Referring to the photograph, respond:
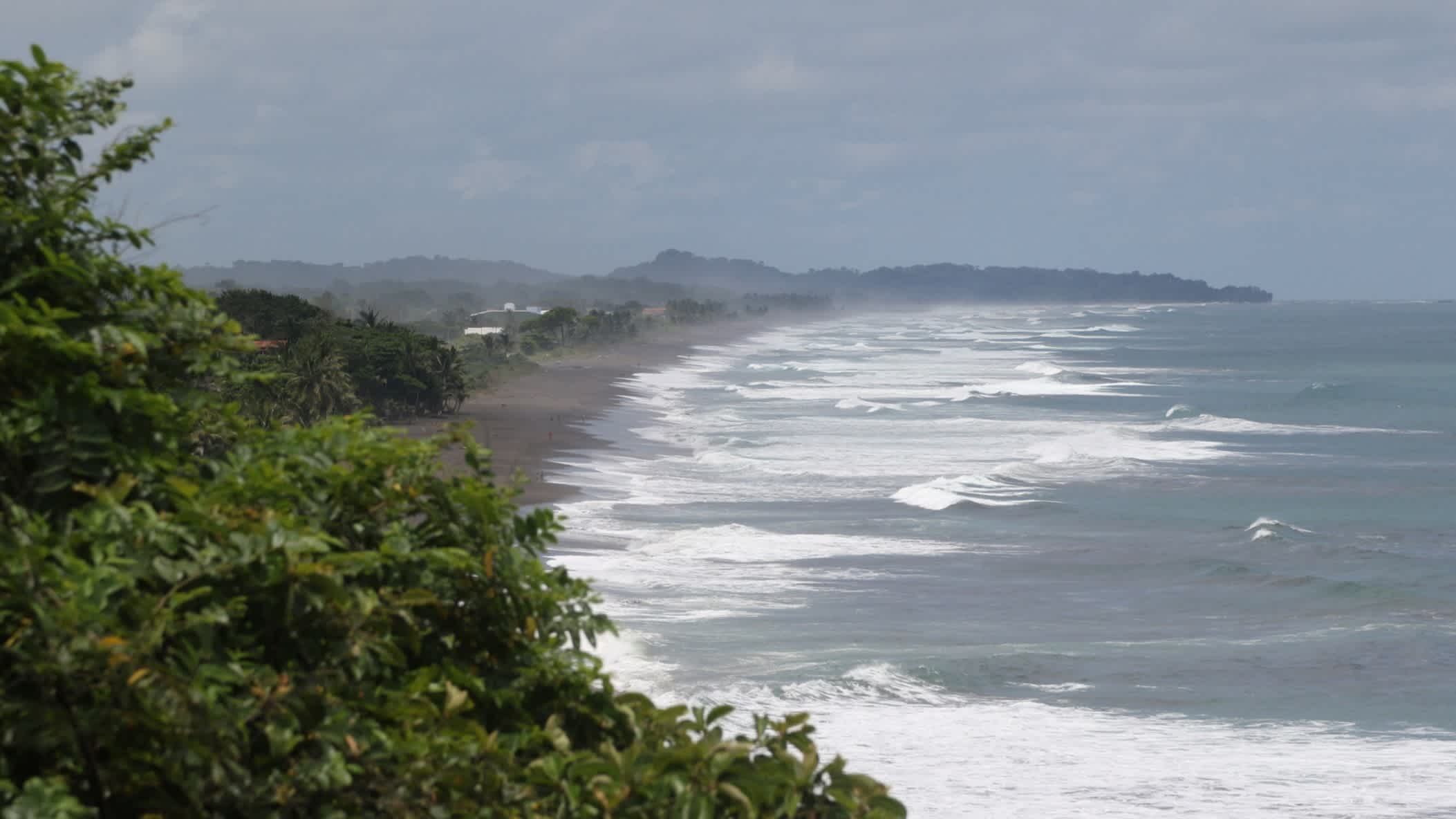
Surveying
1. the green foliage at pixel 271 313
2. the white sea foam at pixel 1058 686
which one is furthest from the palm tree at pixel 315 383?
the white sea foam at pixel 1058 686

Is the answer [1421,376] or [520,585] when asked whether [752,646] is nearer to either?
[520,585]

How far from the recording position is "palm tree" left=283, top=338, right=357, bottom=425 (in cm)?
5447

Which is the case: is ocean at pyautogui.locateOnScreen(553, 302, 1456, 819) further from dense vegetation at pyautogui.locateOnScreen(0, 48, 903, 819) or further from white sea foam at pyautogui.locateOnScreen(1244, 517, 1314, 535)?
dense vegetation at pyautogui.locateOnScreen(0, 48, 903, 819)

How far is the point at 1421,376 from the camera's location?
10456cm

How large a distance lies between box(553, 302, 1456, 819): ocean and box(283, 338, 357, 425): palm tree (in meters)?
10.3

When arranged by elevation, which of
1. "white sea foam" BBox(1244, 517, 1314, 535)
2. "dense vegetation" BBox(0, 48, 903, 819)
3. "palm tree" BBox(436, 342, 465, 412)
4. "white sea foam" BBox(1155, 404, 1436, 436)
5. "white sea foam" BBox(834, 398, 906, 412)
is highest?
"dense vegetation" BBox(0, 48, 903, 819)

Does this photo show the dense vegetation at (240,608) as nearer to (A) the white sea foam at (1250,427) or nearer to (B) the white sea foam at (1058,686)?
(B) the white sea foam at (1058,686)

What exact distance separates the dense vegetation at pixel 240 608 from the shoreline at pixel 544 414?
13.0 metres

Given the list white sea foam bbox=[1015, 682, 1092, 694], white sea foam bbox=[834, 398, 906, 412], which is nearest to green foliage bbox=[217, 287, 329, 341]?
white sea foam bbox=[834, 398, 906, 412]

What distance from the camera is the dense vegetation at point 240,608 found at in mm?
4406

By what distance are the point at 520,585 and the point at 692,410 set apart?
215ft

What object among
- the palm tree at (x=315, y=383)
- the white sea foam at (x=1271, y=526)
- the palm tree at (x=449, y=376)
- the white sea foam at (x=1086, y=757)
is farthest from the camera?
the palm tree at (x=449, y=376)

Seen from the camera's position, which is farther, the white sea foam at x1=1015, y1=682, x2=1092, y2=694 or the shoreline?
the shoreline

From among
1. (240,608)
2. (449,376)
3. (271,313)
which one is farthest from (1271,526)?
(271,313)
